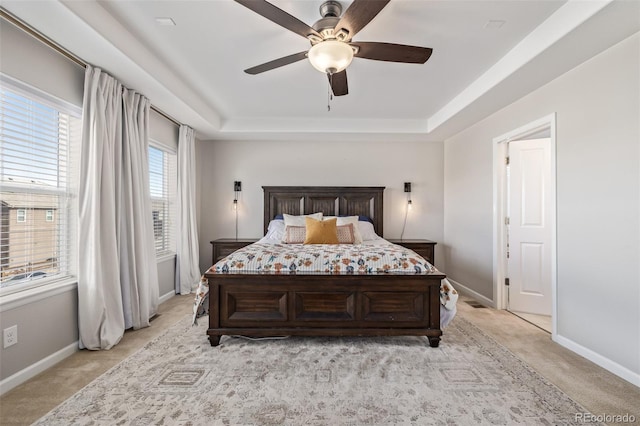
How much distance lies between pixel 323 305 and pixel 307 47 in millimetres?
2241

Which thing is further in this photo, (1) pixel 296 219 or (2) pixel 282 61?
(1) pixel 296 219

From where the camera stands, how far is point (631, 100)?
2035 mm

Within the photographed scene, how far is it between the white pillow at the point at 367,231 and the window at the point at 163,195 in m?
2.72

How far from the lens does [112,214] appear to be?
2.59m

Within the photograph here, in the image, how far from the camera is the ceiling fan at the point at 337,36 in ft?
5.43

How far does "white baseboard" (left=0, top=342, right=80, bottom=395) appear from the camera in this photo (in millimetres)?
1866

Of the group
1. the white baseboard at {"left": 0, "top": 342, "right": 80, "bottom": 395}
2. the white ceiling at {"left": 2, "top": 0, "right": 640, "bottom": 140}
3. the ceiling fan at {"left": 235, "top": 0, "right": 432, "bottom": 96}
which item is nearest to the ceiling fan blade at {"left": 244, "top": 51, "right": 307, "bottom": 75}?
the ceiling fan at {"left": 235, "top": 0, "right": 432, "bottom": 96}

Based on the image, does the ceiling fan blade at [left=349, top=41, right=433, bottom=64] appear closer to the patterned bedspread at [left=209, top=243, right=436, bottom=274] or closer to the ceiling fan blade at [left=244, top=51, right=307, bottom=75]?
the ceiling fan blade at [left=244, top=51, right=307, bottom=75]

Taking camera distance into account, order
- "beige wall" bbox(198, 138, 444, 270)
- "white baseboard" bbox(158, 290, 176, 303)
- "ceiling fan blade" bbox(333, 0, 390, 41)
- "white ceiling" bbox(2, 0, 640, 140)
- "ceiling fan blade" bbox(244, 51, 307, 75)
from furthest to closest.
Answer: "beige wall" bbox(198, 138, 444, 270) < "white baseboard" bbox(158, 290, 176, 303) < "ceiling fan blade" bbox(244, 51, 307, 75) < "white ceiling" bbox(2, 0, 640, 140) < "ceiling fan blade" bbox(333, 0, 390, 41)

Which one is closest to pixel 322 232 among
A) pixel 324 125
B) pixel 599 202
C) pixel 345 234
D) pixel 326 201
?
pixel 345 234

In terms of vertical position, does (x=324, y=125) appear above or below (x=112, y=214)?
above

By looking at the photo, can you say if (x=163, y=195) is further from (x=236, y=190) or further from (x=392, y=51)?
(x=392, y=51)

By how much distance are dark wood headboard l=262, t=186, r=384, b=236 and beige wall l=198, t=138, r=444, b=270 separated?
166 mm

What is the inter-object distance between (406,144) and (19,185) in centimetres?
474
